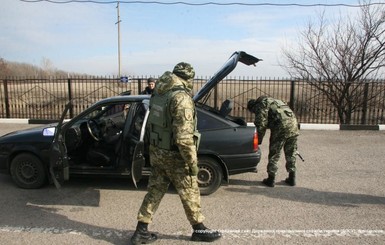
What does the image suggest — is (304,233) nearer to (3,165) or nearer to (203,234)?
(203,234)

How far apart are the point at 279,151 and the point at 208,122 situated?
1313 millimetres

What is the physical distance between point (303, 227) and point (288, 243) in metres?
0.47

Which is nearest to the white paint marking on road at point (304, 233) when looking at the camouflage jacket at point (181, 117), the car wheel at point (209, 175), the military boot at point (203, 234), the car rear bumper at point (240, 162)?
the military boot at point (203, 234)

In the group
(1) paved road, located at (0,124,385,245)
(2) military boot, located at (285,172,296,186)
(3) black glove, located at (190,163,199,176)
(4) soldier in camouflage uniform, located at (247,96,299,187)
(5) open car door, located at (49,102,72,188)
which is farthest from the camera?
(2) military boot, located at (285,172,296,186)

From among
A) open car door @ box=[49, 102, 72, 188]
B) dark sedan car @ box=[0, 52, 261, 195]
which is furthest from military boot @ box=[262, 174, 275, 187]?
open car door @ box=[49, 102, 72, 188]

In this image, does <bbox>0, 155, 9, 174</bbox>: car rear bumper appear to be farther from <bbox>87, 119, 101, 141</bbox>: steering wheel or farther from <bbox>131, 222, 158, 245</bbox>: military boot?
<bbox>131, 222, 158, 245</bbox>: military boot

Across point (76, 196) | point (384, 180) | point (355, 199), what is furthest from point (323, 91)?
point (76, 196)

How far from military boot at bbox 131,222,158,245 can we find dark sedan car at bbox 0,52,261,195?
54.6 inches

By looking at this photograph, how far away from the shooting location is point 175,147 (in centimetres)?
335

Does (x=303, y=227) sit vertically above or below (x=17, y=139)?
below

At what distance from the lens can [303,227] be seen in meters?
3.84

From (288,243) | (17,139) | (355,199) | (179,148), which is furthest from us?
(17,139)

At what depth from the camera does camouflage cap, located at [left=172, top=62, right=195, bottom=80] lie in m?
3.40

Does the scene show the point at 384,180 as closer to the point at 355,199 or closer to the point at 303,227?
the point at 355,199
